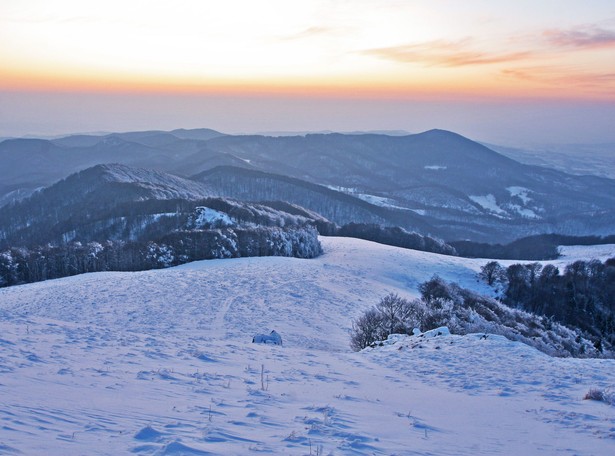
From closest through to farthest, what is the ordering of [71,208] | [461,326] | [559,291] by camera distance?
[461,326] → [559,291] → [71,208]

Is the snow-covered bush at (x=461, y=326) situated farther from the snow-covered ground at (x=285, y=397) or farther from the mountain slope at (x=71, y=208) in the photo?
the mountain slope at (x=71, y=208)

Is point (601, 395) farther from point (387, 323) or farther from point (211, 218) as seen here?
point (211, 218)

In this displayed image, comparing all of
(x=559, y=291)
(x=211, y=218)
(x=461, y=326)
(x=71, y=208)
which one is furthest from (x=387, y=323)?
(x=71, y=208)

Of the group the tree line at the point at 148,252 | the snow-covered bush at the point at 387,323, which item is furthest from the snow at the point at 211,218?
the snow-covered bush at the point at 387,323

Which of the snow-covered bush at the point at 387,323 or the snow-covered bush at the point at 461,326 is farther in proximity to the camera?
the snow-covered bush at the point at 387,323

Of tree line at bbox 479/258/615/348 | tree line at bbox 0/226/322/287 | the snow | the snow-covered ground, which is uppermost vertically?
the snow

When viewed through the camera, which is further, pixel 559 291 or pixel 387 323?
pixel 559 291

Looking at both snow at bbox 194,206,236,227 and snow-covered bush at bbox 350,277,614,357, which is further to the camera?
snow at bbox 194,206,236,227

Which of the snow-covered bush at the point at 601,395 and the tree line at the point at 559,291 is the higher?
the snow-covered bush at the point at 601,395

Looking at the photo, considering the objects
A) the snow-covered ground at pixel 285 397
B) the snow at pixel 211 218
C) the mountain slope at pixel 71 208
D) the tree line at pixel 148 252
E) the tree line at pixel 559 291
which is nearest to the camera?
the snow-covered ground at pixel 285 397

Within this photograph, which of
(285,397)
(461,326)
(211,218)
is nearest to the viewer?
(285,397)

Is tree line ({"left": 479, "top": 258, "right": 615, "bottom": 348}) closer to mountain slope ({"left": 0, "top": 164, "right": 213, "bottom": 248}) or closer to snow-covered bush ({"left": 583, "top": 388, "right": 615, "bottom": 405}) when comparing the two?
snow-covered bush ({"left": 583, "top": 388, "right": 615, "bottom": 405})

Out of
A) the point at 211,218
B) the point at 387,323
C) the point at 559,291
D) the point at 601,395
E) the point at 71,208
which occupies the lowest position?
the point at 559,291

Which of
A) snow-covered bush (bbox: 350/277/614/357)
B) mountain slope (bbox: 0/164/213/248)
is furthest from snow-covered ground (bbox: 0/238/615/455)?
mountain slope (bbox: 0/164/213/248)
